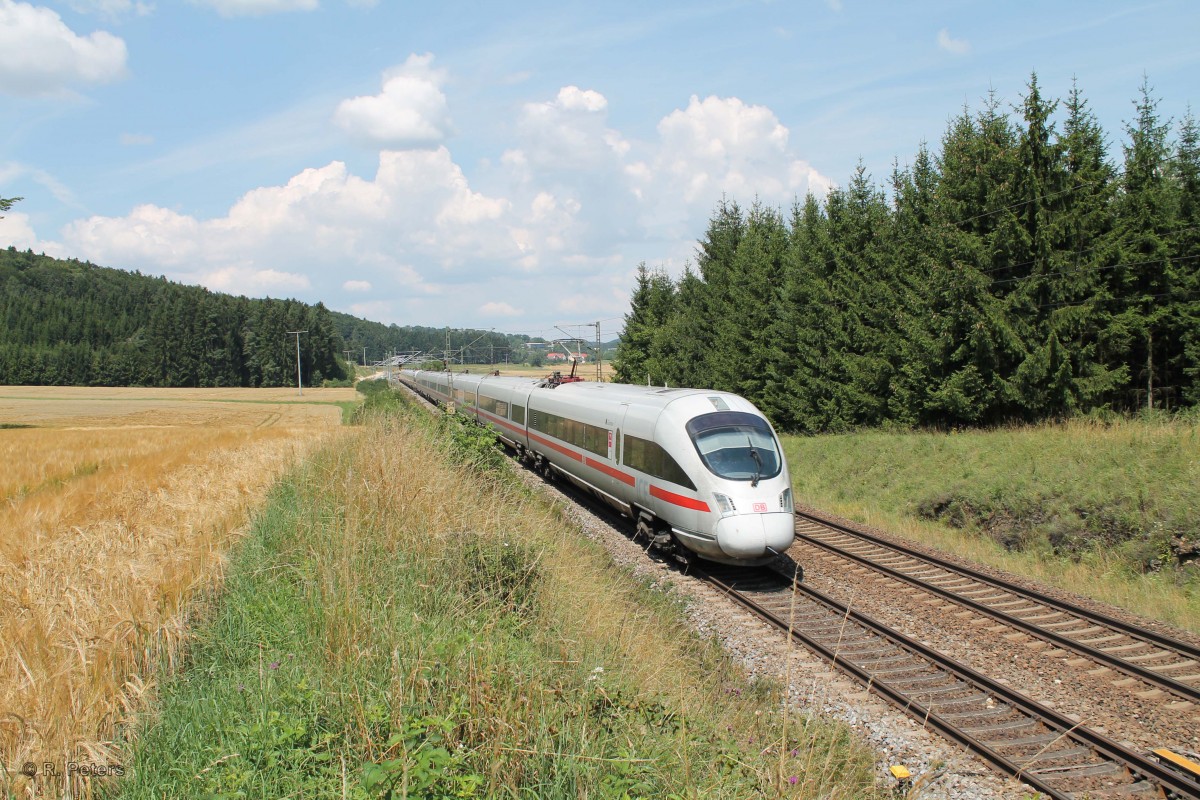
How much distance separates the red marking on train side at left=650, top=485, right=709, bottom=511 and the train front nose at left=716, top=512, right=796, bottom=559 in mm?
430

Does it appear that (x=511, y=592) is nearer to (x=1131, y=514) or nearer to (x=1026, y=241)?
(x=1131, y=514)

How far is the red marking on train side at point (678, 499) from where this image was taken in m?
10.8

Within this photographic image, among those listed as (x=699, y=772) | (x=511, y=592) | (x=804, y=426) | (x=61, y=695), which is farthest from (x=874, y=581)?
(x=804, y=426)

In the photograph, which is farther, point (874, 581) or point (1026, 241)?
point (1026, 241)

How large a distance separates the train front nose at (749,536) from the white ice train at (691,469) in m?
0.01

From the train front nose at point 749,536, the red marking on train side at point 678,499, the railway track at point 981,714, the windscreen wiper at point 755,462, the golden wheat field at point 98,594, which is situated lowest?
the railway track at point 981,714

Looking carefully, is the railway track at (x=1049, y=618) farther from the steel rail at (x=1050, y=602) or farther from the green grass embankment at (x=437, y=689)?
the green grass embankment at (x=437, y=689)

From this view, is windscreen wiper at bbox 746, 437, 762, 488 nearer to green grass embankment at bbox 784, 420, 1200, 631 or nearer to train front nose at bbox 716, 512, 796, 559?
train front nose at bbox 716, 512, 796, 559

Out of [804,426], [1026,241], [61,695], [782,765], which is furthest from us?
[804,426]

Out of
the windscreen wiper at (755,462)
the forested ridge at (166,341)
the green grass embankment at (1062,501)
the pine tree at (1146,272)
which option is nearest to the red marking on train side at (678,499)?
the windscreen wiper at (755,462)

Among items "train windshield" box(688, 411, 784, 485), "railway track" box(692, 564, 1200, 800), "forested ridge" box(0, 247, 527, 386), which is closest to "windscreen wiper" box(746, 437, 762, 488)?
"train windshield" box(688, 411, 784, 485)

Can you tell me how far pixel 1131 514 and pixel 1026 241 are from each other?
369 inches

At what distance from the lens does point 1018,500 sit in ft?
46.2

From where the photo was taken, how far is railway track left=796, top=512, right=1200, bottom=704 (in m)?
7.70
